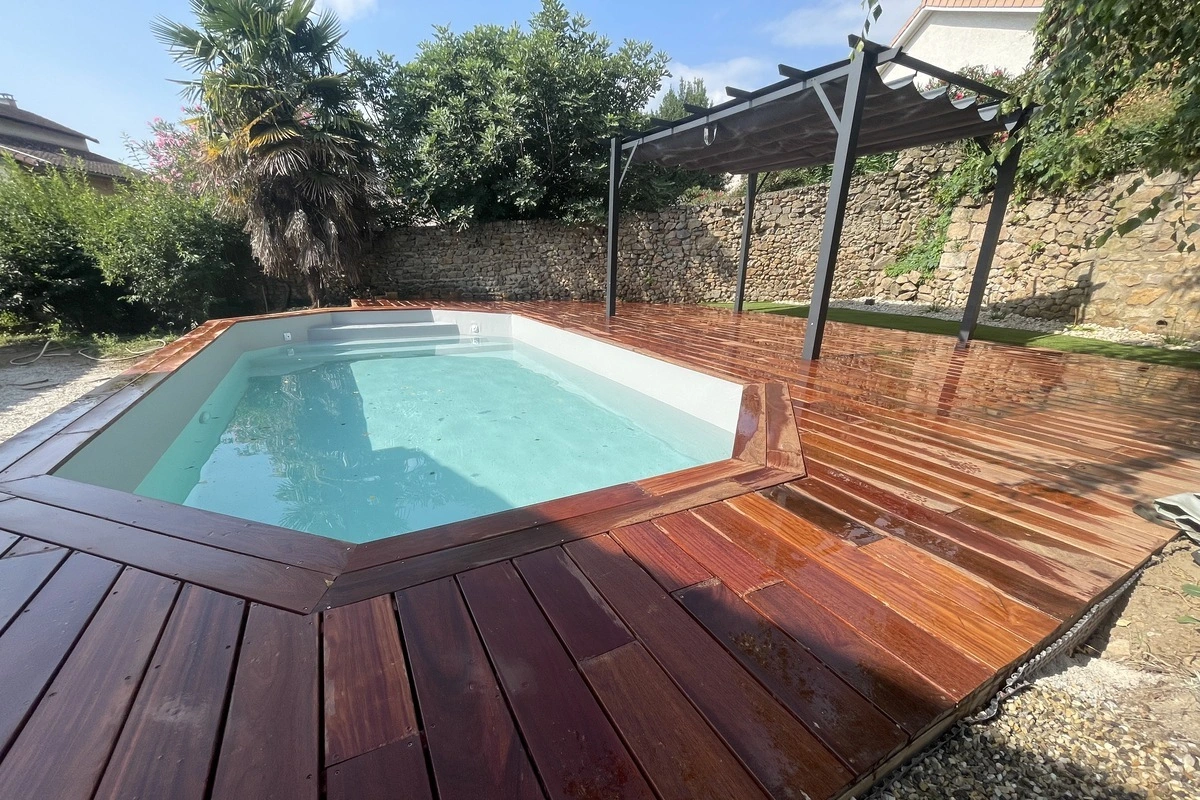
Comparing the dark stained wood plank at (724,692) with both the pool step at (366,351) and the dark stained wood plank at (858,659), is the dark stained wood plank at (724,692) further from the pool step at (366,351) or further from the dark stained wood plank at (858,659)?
the pool step at (366,351)

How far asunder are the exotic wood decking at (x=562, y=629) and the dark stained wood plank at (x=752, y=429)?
0.13 metres

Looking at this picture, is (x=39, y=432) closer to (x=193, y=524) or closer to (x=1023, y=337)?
(x=193, y=524)

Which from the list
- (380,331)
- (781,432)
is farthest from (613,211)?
(781,432)

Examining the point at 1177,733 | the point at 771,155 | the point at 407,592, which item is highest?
the point at 771,155

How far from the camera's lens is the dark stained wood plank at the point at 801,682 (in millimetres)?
896

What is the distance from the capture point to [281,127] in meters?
7.48

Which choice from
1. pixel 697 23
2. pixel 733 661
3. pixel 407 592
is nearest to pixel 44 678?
pixel 407 592

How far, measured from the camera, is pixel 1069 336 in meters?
5.72

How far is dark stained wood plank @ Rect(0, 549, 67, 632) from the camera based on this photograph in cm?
122

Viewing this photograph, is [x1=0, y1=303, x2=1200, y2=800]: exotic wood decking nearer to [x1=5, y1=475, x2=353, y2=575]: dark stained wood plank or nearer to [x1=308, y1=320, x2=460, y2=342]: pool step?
[x1=5, y1=475, x2=353, y2=575]: dark stained wood plank

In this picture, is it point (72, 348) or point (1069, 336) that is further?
point (72, 348)

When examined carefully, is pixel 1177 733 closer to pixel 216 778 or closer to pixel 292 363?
pixel 216 778

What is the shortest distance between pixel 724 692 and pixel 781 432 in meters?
1.78

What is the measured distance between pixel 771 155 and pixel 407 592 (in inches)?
270
